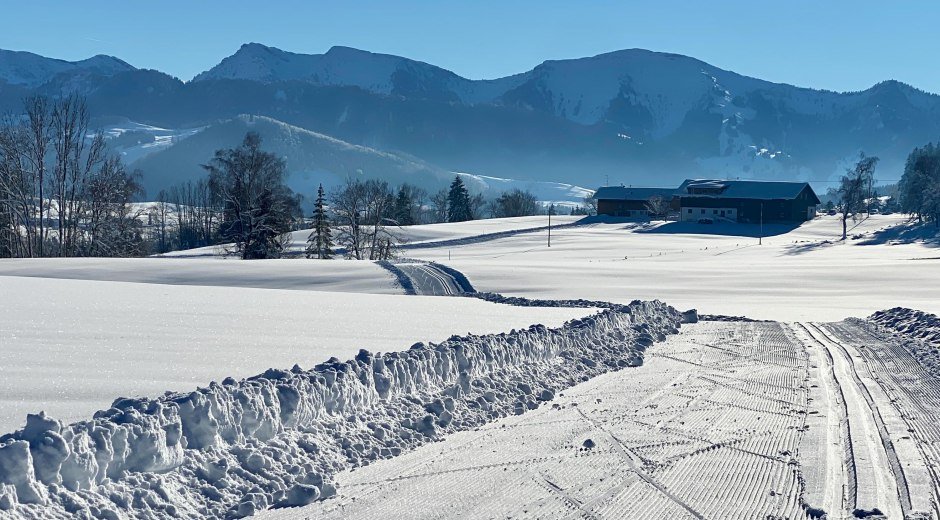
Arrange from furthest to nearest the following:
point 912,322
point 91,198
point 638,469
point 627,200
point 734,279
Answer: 1. point 627,200
2. point 91,198
3. point 734,279
4. point 912,322
5. point 638,469

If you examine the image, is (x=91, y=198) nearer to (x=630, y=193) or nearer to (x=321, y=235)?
(x=321, y=235)

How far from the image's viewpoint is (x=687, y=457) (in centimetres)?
785

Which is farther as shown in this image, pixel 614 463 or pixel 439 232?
pixel 439 232

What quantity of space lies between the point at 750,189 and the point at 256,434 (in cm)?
9286

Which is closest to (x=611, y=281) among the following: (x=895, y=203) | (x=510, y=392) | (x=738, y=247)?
(x=510, y=392)

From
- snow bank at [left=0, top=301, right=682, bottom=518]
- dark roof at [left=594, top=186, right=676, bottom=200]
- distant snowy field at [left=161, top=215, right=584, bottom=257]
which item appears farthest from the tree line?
dark roof at [left=594, top=186, right=676, bottom=200]

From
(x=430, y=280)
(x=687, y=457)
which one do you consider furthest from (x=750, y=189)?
(x=687, y=457)

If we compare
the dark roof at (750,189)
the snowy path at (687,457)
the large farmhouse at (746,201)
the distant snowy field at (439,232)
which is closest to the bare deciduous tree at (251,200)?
the distant snowy field at (439,232)

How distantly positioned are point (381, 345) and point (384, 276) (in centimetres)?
1904

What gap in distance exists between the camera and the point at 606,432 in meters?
8.72

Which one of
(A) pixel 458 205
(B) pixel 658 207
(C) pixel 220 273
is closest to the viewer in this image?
(C) pixel 220 273

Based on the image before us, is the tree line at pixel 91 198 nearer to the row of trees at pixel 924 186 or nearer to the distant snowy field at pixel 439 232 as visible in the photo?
the distant snowy field at pixel 439 232

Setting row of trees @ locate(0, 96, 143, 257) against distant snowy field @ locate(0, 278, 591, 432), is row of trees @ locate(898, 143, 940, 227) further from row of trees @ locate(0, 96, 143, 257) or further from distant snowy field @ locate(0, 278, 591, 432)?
distant snowy field @ locate(0, 278, 591, 432)

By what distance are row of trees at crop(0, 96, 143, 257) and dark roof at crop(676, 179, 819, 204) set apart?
63285 millimetres
